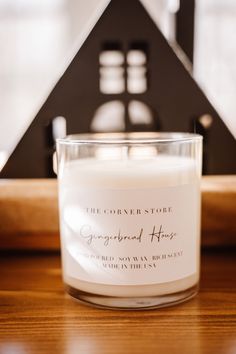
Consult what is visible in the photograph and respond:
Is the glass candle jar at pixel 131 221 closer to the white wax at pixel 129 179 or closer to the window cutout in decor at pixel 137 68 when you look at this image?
the white wax at pixel 129 179

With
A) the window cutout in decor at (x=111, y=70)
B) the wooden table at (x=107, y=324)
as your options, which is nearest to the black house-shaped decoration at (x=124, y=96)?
the window cutout in decor at (x=111, y=70)

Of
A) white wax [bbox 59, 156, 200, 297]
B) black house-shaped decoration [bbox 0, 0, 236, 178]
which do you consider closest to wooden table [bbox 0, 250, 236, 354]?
white wax [bbox 59, 156, 200, 297]

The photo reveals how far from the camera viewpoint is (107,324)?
35cm

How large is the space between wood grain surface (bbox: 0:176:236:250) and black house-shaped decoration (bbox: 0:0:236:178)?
62 millimetres

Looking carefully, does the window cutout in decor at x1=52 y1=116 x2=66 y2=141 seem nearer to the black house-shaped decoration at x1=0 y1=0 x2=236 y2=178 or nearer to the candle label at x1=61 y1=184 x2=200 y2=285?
the black house-shaped decoration at x1=0 y1=0 x2=236 y2=178

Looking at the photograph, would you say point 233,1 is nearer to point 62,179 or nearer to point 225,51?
point 225,51

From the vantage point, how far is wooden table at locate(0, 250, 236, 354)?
0.32 meters

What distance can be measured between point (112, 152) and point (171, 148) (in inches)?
1.9

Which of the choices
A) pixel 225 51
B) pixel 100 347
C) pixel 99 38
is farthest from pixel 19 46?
pixel 100 347

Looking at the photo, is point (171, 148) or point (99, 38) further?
point (99, 38)

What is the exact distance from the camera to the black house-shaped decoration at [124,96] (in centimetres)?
57

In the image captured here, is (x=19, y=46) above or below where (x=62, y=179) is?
above

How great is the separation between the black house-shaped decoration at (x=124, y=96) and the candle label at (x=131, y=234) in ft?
0.67

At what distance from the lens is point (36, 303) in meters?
0.40
